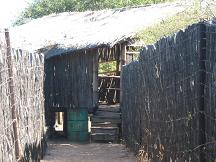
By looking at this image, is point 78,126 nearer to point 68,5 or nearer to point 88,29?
point 88,29

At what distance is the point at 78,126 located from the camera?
17109mm

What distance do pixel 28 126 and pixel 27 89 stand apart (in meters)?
0.63

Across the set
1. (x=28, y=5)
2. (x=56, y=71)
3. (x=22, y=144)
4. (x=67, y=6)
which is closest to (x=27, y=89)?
(x=22, y=144)

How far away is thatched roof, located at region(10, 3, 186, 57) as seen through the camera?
657 inches

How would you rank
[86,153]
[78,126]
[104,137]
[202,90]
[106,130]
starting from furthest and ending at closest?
[78,126] < [106,130] < [104,137] < [86,153] < [202,90]

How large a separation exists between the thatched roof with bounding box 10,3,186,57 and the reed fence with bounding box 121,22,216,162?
6.72 meters

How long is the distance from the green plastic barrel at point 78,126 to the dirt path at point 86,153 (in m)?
0.72

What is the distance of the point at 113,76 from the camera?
20812 millimetres

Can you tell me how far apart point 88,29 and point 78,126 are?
391 centimetres

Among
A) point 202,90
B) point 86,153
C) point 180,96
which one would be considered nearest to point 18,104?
point 180,96

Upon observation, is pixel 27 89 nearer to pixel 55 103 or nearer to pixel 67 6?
pixel 55 103

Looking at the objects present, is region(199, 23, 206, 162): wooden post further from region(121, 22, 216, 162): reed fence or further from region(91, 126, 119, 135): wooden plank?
region(91, 126, 119, 135): wooden plank

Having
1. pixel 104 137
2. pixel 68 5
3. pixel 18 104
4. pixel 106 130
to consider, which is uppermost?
pixel 68 5

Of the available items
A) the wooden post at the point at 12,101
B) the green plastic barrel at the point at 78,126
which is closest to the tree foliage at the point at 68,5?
the green plastic barrel at the point at 78,126
